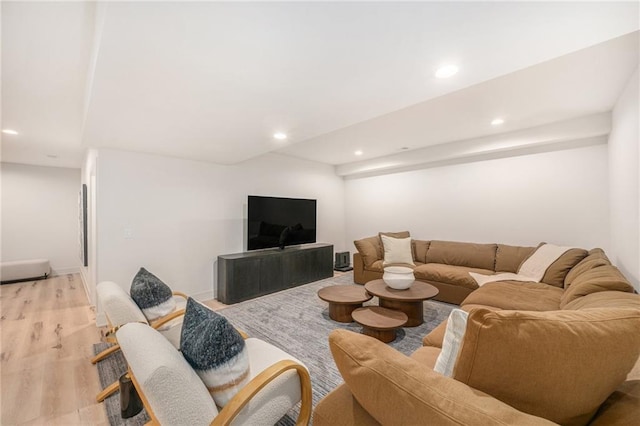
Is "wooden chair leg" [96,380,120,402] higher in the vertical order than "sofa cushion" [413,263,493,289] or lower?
lower

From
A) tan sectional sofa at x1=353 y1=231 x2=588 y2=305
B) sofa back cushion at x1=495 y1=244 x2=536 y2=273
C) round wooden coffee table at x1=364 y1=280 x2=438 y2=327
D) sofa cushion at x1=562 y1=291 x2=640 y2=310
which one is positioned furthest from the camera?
sofa back cushion at x1=495 y1=244 x2=536 y2=273

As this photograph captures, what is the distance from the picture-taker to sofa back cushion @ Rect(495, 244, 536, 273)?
374 cm

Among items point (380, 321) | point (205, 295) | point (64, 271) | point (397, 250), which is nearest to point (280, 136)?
point (380, 321)

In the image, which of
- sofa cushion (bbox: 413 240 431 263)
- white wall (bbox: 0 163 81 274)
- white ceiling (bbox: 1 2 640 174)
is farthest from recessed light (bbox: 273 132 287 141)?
white wall (bbox: 0 163 81 274)

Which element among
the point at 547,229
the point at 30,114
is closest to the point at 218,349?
the point at 30,114

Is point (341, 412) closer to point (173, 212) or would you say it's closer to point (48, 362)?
point (48, 362)

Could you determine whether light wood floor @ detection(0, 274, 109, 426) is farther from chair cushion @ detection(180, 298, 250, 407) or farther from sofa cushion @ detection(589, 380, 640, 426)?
sofa cushion @ detection(589, 380, 640, 426)

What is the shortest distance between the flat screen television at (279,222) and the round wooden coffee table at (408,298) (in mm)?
2030

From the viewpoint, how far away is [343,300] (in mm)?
2928

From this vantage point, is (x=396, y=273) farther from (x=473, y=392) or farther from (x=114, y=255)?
(x=114, y=255)

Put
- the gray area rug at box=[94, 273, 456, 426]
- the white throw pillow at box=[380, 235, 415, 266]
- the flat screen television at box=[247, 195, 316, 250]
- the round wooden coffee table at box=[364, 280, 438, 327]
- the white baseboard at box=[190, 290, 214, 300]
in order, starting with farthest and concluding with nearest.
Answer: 1. the white throw pillow at box=[380, 235, 415, 266]
2. the flat screen television at box=[247, 195, 316, 250]
3. the white baseboard at box=[190, 290, 214, 300]
4. the round wooden coffee table at box=[364, 280, 438, 327]
5. the gray area rug at box=[94, 273, 456, 426]

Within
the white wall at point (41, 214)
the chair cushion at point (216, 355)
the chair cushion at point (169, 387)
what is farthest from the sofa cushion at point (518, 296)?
the white wall at point (41, 214)

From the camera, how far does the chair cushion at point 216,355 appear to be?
44.7 inches

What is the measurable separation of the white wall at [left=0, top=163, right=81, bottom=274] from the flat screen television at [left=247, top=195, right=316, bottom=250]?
4.71m
